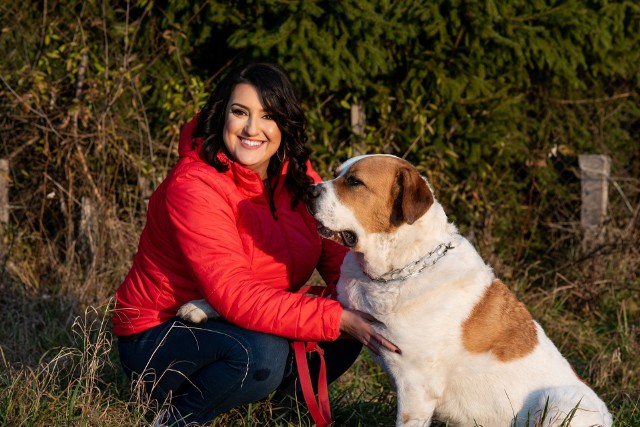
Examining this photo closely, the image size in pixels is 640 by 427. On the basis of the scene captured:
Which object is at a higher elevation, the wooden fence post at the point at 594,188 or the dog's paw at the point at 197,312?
the dog's paw at the point at 197,312

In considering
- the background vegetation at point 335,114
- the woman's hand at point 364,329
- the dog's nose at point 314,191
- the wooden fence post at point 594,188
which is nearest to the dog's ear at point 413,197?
the dog's nose at point 314,191

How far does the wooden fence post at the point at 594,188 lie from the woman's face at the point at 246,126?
3.82 metres

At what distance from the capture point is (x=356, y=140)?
6.27m

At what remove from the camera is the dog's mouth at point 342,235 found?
10.5ft

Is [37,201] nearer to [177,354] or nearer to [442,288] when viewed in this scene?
[177,354]

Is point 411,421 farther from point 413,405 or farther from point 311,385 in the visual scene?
point 311,385

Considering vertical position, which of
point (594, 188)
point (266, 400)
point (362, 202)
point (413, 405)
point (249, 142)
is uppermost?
point (249, 142)

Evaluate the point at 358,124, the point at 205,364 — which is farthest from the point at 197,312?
the point at 358,124

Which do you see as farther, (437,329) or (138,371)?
(138,371)

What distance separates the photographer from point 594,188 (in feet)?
21.4

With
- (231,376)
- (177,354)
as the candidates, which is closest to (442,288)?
(231,376)

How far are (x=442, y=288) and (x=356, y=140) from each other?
3.32 m

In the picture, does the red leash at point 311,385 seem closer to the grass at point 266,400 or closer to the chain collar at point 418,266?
the grass at point 266,400

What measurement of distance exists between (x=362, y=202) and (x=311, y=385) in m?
0.84
